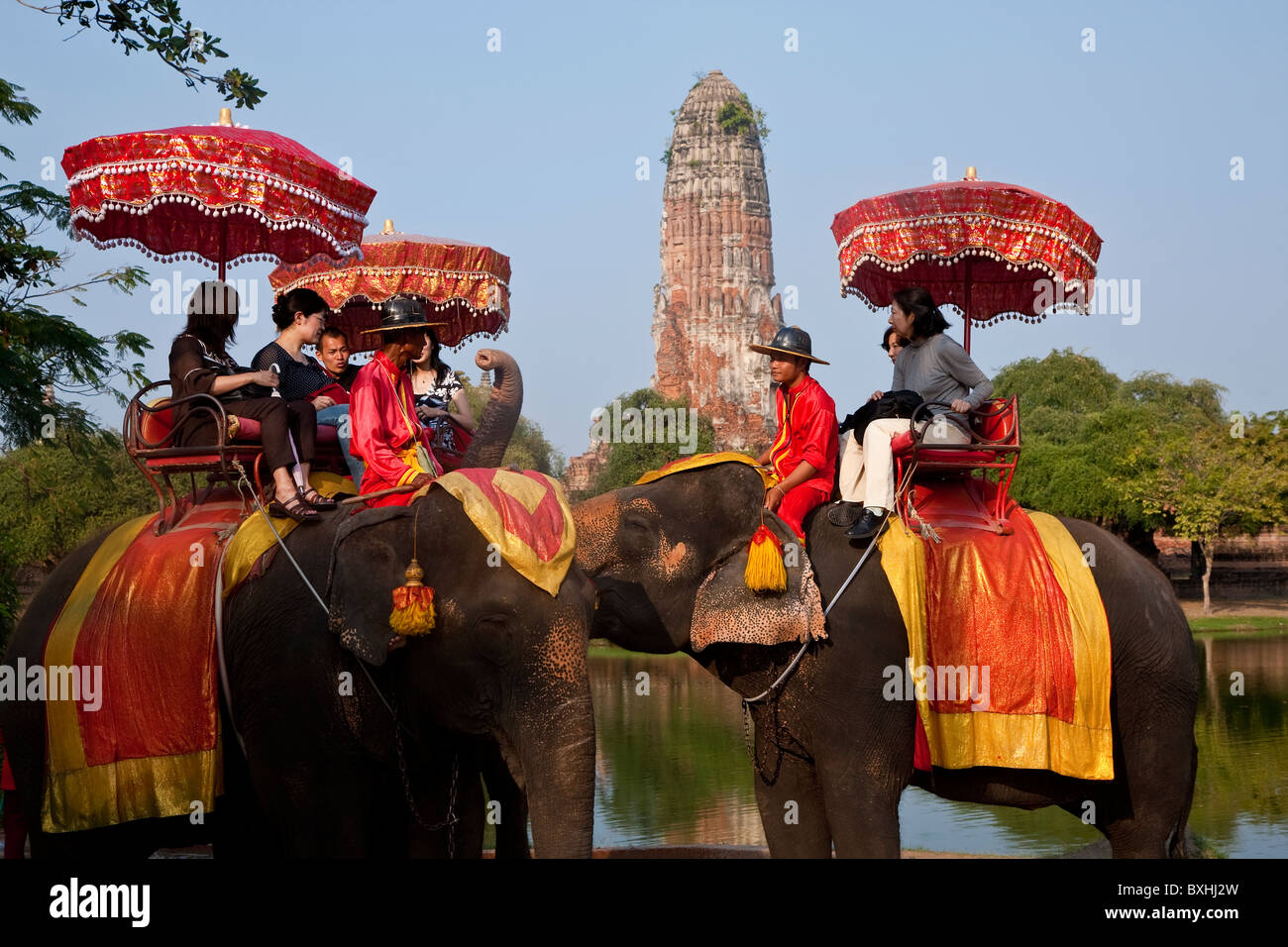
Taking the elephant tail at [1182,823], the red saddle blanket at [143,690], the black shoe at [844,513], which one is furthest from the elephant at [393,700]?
the elephant tail at [1182,823]

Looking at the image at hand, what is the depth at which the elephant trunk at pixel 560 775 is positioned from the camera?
5125 millimetres

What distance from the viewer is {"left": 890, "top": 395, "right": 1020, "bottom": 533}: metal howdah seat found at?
6.92 m

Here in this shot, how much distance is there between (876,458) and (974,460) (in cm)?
56

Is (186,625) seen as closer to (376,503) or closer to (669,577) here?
(376,503)

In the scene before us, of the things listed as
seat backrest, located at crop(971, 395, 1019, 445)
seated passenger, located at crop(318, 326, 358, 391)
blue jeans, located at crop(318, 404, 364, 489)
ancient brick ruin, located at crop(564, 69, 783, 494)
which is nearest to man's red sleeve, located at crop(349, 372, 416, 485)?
blue jeans, located at crop(318, 404, 364, 489)

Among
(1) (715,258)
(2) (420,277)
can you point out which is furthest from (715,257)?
(2) (420,277)

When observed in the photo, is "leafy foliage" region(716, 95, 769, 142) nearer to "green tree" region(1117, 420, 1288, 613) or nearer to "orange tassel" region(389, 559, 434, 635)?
"green tree" region(1117, 420, 1288, 613)

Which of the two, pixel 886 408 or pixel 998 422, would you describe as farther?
pixel 998 422

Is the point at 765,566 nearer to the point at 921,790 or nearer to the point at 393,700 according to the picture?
the point at 393,700

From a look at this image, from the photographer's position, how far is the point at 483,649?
543 centimetres

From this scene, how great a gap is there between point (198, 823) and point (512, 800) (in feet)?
5.01

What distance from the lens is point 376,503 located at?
608cm

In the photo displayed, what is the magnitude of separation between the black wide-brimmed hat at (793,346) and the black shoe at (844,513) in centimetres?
70

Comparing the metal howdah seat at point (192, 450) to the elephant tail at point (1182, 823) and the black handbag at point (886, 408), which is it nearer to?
the black handbag at point (886, 408)
